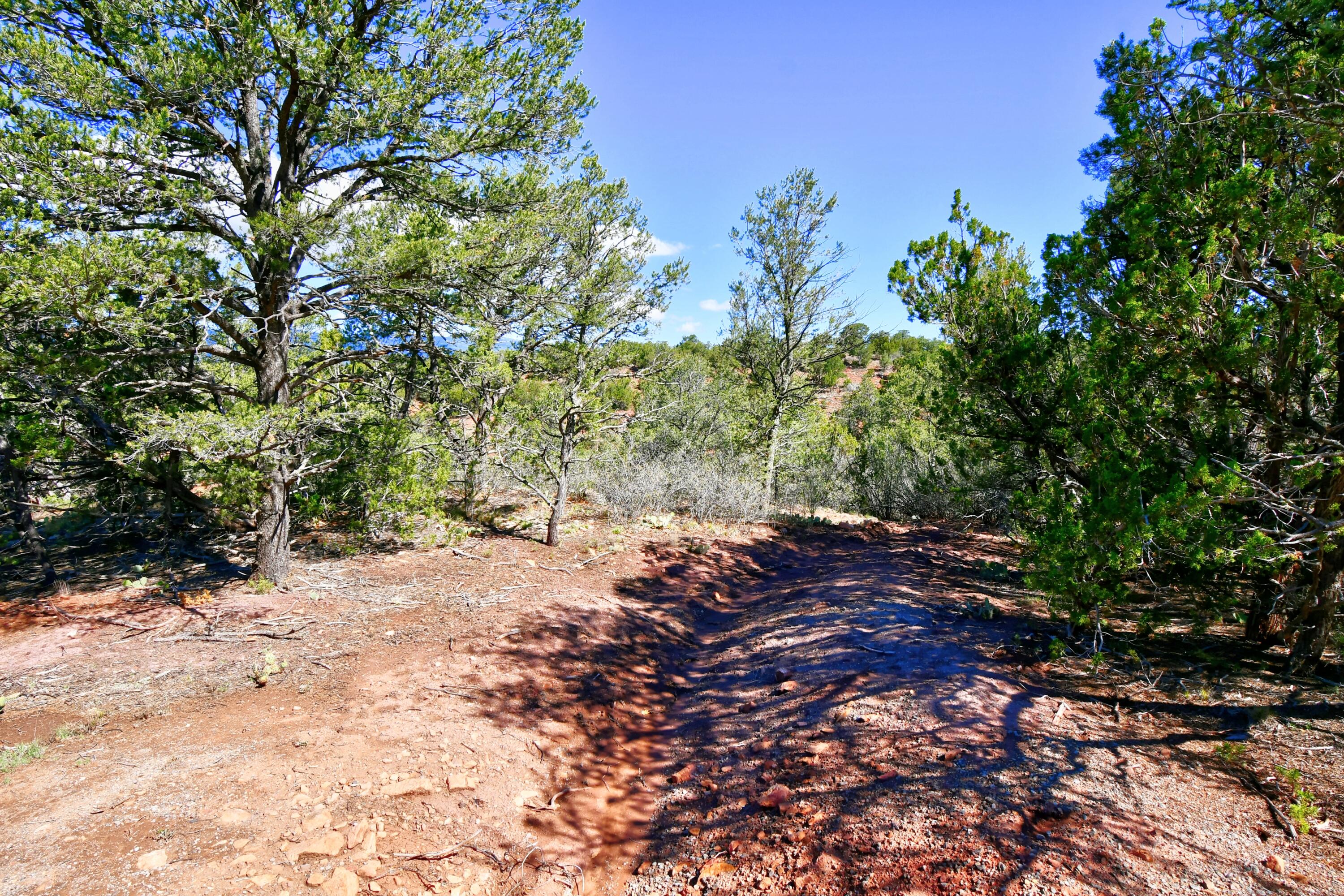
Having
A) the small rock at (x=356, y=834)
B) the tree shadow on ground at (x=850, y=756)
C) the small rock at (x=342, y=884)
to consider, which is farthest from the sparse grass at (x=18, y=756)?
the tree shadow on ground at (x=850, y=756)

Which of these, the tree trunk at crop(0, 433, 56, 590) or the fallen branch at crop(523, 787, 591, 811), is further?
the tree trunk at crop(0, 433, 56, 590)

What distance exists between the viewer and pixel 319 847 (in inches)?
112

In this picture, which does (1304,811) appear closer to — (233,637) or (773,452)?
(233,637)

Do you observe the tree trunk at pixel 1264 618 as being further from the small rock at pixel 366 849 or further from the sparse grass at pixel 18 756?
the sparse grass at pixel 18 756

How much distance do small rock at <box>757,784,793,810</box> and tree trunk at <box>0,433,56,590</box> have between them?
7307mm

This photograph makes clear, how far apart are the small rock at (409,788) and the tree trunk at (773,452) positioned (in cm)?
1105

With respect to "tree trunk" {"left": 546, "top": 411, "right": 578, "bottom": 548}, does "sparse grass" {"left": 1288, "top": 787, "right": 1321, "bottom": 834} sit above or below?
below

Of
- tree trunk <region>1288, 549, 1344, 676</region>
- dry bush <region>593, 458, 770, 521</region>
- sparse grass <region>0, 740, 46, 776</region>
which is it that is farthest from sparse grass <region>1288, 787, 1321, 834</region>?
dry bush <region>593, 458, 770, 521</region>

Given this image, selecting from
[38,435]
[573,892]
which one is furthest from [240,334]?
[573,892]

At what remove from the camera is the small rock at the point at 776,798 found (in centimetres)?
345

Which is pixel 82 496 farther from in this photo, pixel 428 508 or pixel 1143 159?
pixel 1143 159

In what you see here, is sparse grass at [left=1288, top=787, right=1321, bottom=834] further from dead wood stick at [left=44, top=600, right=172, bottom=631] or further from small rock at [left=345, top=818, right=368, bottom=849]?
dead wood stick at [left=44, top=600, right=172, bottom=631]

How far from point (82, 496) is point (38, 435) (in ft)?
5.27

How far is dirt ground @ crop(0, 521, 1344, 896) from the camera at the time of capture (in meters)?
2.67
